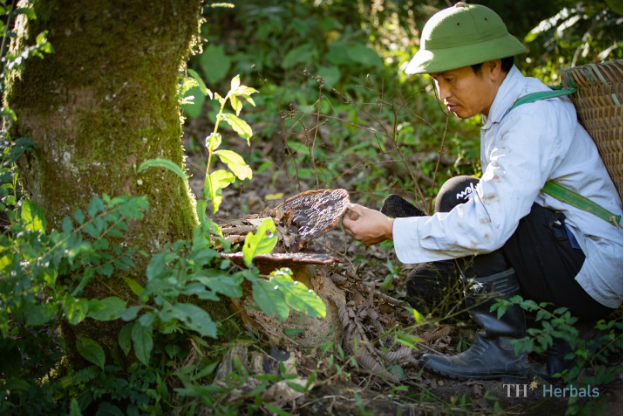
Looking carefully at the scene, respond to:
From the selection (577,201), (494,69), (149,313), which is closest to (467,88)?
(494,69)

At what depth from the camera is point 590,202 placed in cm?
215

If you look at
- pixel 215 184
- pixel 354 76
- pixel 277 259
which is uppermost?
pixel 215 184

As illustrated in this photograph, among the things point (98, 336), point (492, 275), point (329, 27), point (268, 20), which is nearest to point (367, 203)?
point (492, 275)

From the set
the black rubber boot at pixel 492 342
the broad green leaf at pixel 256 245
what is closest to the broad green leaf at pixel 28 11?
the broad green leaf at pixel 256 245

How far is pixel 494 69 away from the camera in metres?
2.27

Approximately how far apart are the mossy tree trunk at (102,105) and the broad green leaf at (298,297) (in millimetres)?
615

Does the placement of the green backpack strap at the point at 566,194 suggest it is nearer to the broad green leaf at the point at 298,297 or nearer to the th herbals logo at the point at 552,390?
the th herbals logo at the point at 552,390

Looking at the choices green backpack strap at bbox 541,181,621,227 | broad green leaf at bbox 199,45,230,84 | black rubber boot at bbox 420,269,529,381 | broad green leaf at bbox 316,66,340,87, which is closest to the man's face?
green backpack strap at bbox 541,181,621,227

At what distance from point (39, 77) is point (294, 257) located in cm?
126

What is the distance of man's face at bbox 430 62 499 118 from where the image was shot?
2.26m

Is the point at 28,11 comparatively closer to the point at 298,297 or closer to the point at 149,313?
the point at 149,313

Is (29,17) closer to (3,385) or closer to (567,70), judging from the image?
(3,385)

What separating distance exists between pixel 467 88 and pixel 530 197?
0.58 metres

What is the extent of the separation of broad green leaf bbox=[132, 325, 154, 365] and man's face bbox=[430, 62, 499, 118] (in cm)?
165
